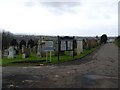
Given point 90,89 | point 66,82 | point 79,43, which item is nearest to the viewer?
point 90,89

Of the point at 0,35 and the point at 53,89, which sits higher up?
the point at 0,35

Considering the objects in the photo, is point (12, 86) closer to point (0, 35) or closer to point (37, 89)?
point (37, 89)

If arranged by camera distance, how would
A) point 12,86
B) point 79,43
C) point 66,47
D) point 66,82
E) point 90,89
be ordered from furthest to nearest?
point 79,43, point 66,47, point 66,82, point 12,86, point 90,89

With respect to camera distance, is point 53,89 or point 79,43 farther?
point 79,43

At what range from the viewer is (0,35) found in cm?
3922

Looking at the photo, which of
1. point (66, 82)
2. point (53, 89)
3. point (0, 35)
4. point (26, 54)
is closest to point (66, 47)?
point (26, 54)

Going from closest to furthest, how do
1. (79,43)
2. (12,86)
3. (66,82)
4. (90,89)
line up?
(90,89)
(12,86)
(66,82)
(79,43)

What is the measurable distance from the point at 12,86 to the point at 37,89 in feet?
4.39

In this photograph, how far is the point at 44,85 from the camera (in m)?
12.4

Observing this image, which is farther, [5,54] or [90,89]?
[5,54]

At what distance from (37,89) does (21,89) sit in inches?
22.7

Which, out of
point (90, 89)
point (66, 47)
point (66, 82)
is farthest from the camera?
point (66, 47)

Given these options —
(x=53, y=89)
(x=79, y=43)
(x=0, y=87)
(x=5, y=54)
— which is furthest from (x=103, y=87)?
(x=79, y=43)

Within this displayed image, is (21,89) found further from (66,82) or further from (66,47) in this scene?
(66,47)
